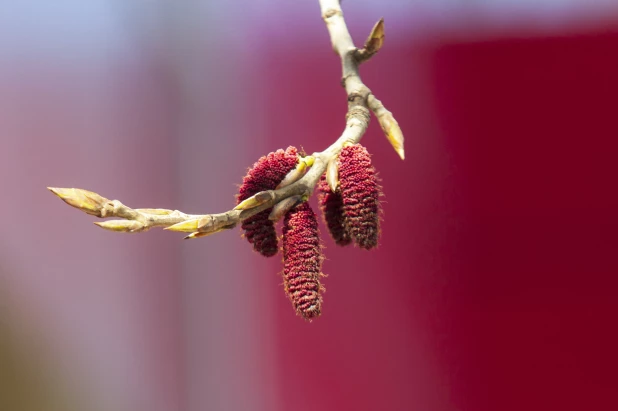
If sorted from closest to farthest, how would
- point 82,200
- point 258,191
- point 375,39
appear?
point 82,200 < point 258,191 < point 375,39

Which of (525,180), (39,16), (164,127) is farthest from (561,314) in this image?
(39,16)

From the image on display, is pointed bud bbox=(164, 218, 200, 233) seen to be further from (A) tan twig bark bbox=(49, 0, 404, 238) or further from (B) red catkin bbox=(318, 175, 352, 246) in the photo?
(B) red catkin bbox=(318, 175, 352, 246)

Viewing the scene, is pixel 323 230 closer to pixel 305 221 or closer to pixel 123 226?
pixel 305 221

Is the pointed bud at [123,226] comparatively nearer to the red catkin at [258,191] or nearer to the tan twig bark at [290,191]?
the tan twig bark at [290,191]

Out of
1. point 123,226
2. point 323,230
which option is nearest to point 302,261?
point 123,226

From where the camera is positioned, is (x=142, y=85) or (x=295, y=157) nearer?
(x=295, y=157)

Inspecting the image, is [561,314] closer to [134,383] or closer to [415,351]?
[415,351]
